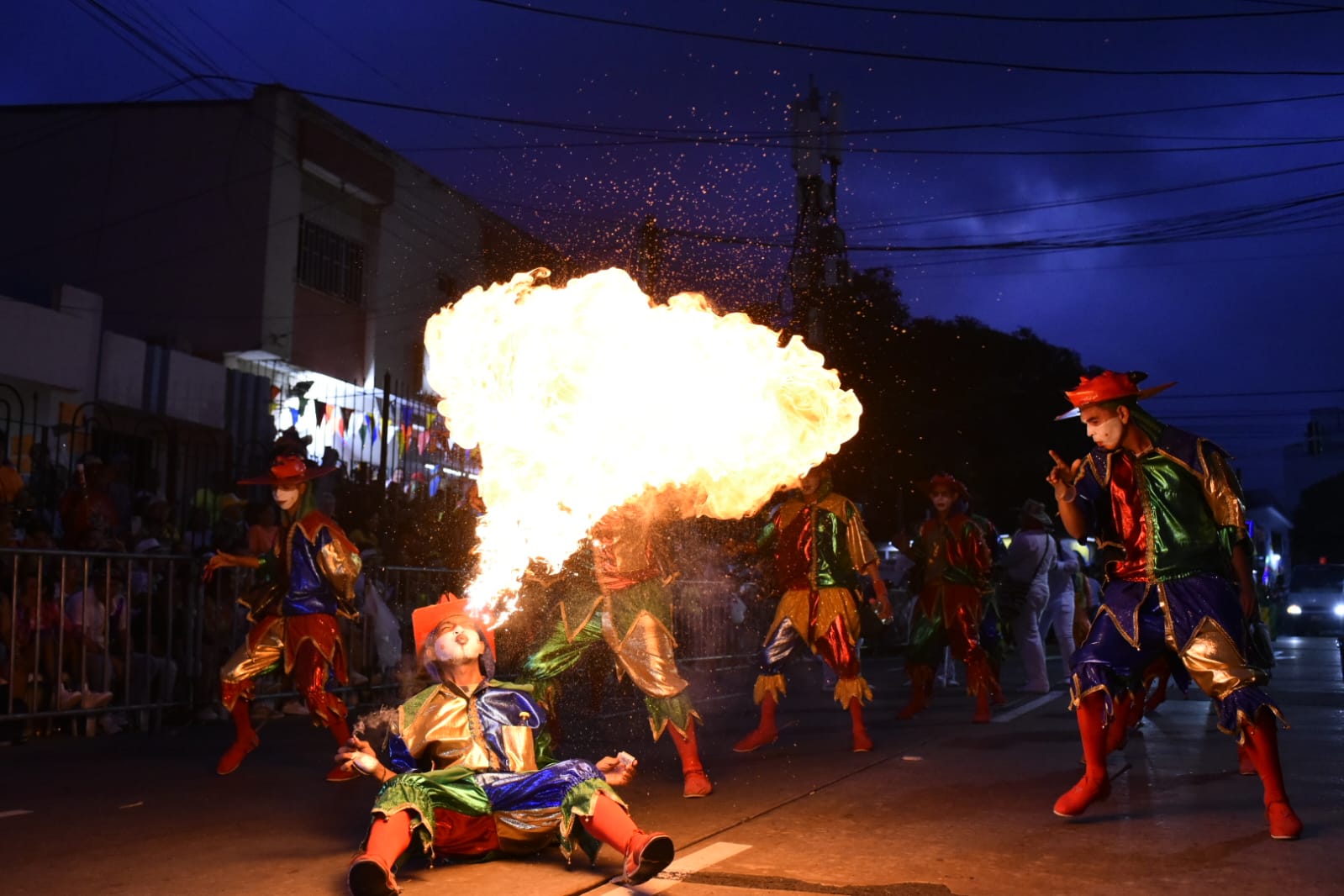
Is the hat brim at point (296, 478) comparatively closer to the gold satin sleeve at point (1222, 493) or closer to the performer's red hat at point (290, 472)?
the performer's red hat at point (290, 472)

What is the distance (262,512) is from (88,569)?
9.10 ft

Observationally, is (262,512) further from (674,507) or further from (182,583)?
(674,507)

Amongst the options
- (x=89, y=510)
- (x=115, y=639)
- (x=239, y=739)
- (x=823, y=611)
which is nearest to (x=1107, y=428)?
(x=823, y=611)

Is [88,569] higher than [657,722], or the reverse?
[88,569]

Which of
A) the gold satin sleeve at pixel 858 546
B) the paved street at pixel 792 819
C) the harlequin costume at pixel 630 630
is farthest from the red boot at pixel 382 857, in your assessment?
the gold satin sleeve at pixel 858 546

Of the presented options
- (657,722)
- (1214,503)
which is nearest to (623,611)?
(657,722)

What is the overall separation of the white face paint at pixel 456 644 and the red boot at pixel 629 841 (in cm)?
87

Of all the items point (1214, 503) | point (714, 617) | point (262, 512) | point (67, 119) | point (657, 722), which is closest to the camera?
point (1214, 503)

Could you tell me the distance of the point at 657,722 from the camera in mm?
6613

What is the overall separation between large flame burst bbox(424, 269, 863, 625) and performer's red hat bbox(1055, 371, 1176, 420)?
177cm

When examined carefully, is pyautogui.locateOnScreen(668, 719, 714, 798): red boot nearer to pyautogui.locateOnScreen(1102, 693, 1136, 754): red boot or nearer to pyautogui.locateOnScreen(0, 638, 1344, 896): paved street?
pyautogui.locateOnScreen(0, 638, 1344, 896): paved street

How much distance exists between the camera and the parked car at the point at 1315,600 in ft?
121

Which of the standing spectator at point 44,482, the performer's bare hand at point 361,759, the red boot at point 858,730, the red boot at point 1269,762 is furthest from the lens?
the standing spectator at point 44,482

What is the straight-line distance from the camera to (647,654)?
22.0 feet
